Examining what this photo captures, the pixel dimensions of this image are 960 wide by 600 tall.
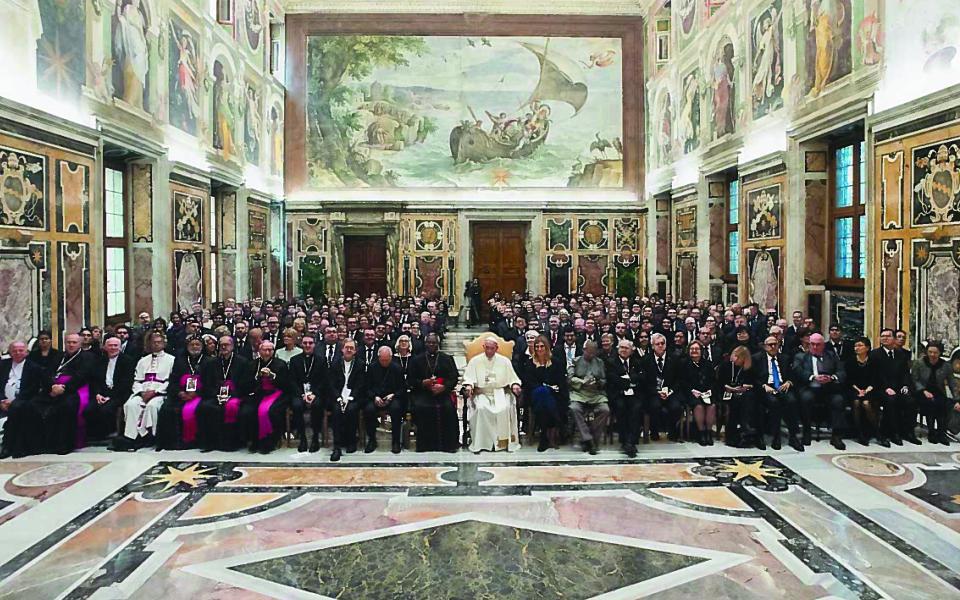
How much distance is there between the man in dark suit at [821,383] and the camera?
7.98 m

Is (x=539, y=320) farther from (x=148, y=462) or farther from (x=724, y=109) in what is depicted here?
(x=148, y=462)

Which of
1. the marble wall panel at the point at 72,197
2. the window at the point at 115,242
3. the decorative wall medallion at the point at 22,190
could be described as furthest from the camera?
the window at the point at 115,242

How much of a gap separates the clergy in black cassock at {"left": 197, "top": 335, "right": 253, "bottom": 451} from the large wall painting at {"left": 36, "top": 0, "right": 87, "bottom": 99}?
4419mm

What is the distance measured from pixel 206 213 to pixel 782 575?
1342 cm

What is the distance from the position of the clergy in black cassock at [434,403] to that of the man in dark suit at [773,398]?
346 cm

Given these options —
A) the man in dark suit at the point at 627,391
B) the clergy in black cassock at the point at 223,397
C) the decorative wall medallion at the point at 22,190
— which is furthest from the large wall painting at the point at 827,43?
the decorative wall medallion at the point at 22,190

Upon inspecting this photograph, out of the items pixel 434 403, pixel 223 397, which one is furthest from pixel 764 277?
pixel 223 397

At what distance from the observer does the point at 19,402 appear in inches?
298

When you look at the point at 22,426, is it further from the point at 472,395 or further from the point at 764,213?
the point at 764,213

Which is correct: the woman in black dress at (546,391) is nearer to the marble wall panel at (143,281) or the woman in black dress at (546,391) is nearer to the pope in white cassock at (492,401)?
the pope in white cassock at (492,401)

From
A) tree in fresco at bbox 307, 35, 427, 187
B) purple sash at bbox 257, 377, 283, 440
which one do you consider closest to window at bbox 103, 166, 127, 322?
purple sash at bbox 257, 377, 283, 440

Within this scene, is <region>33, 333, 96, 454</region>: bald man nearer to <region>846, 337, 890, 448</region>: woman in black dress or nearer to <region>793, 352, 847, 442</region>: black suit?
<region>793, 352, 847, 442</region>: black suit

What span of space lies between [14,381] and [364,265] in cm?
1454

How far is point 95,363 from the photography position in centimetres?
828
